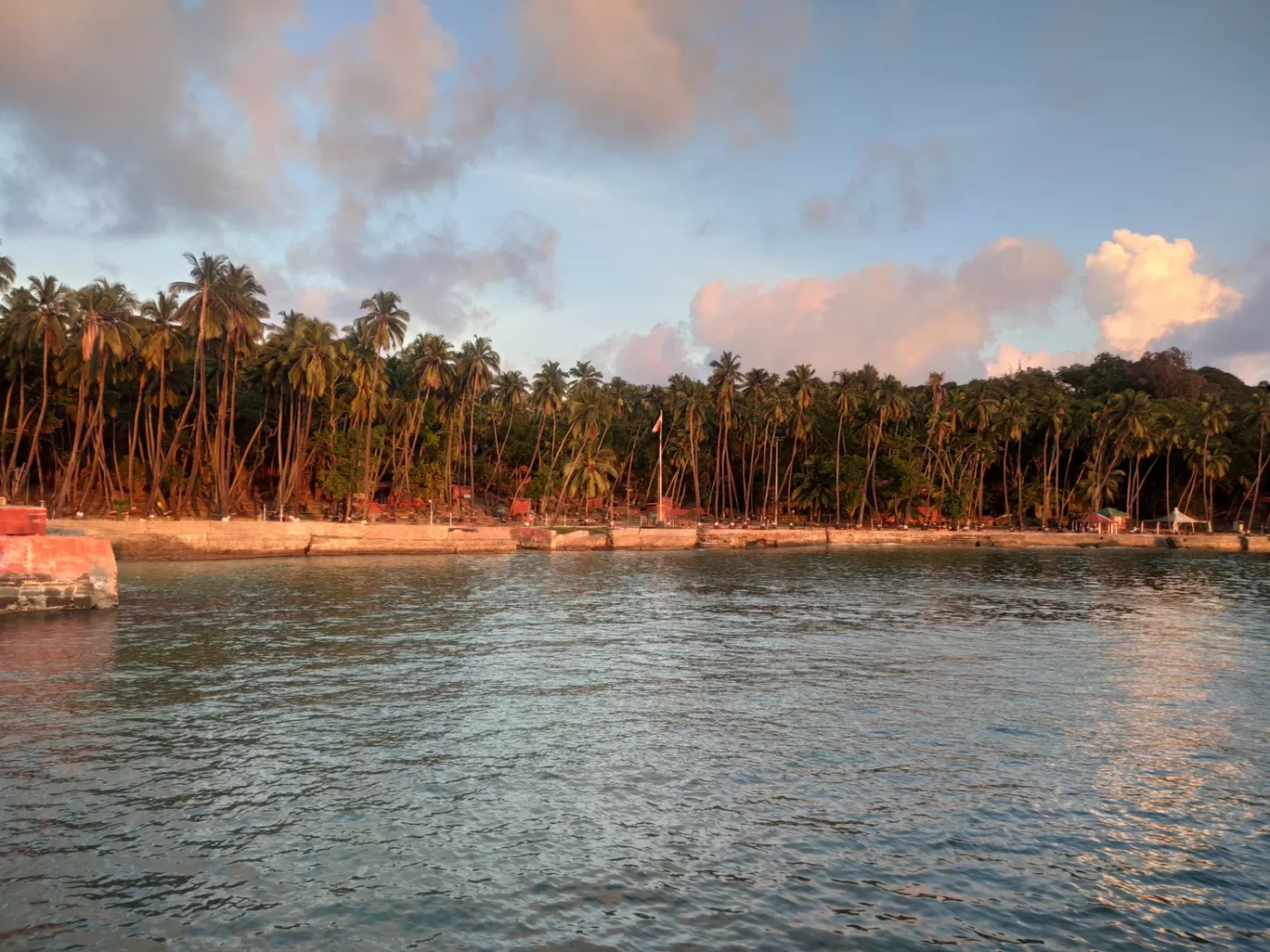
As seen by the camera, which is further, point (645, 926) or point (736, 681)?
point (736, 681)

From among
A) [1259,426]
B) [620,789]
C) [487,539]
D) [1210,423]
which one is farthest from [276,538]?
[1259,426]

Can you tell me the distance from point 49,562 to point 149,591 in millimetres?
7655

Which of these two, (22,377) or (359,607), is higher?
(22,377)

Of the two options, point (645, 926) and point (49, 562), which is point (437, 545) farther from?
point (645, 926)

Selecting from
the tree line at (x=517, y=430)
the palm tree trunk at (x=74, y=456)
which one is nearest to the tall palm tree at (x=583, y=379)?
the tree line at (x=517, y=430)

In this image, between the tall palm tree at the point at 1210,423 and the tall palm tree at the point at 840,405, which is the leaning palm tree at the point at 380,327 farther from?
the tall palm tree at the point at 1210,423

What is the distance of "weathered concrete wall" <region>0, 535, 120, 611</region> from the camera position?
102ft

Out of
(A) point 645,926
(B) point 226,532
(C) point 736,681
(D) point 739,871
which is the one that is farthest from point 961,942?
(B) point 226,532

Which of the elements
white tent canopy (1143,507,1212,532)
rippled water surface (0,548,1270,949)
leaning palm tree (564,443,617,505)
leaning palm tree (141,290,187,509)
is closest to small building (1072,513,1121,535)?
white tent canopy (1143,507,1212,532)

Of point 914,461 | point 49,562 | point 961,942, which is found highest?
point 914,461

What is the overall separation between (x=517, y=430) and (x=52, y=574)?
81.0m

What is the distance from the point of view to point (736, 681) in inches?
891

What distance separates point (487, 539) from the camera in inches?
2995

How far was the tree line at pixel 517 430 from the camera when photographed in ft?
228
